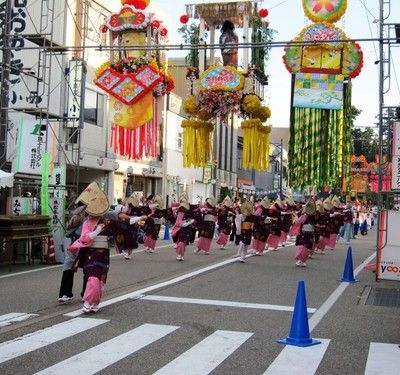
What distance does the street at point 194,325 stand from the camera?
19.7 feet

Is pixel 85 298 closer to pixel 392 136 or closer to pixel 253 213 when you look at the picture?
pixel 392 136

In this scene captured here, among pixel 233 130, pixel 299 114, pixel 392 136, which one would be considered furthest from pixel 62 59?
pixel 233 130

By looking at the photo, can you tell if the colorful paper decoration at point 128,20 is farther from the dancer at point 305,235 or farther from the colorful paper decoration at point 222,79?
the dancer at point 305,235

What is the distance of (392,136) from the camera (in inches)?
453

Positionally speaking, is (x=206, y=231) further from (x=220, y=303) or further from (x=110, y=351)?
(x=110, y=351)

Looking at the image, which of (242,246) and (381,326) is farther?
(242,246)

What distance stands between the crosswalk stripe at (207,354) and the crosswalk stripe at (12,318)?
2.52m

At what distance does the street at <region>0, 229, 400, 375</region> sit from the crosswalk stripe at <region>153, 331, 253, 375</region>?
11mm

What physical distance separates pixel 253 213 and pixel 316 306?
7.82 metres

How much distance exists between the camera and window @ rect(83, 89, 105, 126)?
26242mm

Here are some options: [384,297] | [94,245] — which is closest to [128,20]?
[94,245]

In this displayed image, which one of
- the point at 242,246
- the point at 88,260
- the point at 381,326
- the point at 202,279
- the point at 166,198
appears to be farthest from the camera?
the point at 166,198

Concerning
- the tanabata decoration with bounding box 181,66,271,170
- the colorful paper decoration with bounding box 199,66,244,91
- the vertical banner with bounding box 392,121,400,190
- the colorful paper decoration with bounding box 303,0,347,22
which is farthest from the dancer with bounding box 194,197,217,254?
the vertical banner with bounding box 392,121,400,190

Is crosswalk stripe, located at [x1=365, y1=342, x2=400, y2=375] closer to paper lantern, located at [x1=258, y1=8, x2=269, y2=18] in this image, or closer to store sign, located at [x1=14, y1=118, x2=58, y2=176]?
store sign, located at [x1=14, y1=118, x2=58, y2=176]
